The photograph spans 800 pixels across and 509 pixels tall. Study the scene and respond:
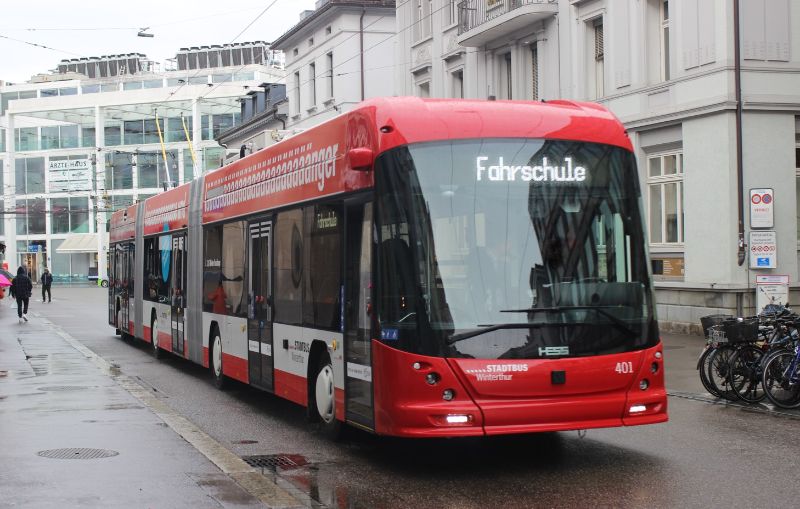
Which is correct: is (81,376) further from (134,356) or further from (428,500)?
(428,500)

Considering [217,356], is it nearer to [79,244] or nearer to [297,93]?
[297,93]

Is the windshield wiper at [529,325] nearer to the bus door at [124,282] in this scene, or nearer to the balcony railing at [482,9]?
the bus door at [124,282]

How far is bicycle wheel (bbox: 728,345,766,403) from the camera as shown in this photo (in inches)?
499

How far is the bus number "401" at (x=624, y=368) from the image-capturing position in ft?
28.2

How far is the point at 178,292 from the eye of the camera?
17.8 meters

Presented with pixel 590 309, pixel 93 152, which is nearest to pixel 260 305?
pixel 590 309

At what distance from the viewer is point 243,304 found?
1333cm

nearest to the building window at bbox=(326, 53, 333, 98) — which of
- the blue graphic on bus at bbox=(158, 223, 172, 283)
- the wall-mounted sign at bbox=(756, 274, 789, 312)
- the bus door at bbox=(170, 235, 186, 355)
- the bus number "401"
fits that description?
the blue graphic on bus at bbox=(158, 223, 172, 283)

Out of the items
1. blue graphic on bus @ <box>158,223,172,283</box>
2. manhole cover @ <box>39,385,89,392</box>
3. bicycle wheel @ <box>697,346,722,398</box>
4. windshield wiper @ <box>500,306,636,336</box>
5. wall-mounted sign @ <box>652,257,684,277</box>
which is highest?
blue graphic on bus @ <box>158,223,172,283</box>

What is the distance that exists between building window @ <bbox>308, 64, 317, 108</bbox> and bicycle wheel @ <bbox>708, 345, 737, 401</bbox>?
35.5 metres

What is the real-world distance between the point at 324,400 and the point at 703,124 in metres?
14.0

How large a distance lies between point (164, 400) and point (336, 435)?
4.38 metres

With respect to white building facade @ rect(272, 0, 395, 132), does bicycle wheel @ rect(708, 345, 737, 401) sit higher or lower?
lower

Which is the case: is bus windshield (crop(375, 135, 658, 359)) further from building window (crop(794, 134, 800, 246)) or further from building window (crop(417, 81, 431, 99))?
building window (crop(417, 81, 431, 99))
